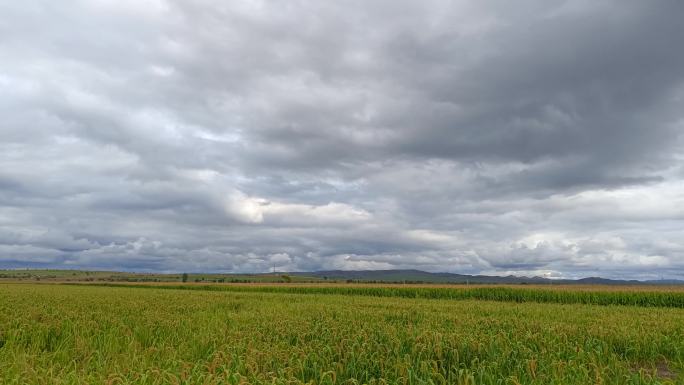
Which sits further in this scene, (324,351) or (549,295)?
(549,295)

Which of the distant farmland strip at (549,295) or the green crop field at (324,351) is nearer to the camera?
the green crop field at (324,351)

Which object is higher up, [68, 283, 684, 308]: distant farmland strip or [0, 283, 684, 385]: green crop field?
[0, 283, 684, 385]: green crop field

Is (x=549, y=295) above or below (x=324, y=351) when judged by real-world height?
below

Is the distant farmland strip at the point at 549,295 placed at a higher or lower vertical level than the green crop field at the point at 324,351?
lower

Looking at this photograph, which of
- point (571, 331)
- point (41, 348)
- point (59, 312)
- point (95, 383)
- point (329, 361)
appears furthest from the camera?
point (59, 312)

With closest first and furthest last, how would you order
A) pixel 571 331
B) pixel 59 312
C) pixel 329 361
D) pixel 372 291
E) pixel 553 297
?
pixel 329 361 → pixel 571 331 → pixel 59 312 → pixel 553 297 → pixel 372 291

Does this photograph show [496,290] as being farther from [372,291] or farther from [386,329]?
[386,329]

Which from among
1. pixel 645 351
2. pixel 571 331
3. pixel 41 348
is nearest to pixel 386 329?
pixel 571 331

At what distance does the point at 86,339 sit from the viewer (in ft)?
40.4

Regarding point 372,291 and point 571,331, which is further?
point 372,291

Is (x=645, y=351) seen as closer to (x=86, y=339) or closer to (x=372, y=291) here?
(x=86, y=339)

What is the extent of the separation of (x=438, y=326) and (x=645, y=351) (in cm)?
536

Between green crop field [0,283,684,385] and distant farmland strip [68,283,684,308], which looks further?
distant farmland strip [68,283,684,308]

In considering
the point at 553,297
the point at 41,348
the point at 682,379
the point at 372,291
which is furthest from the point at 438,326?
the point at 372,291
